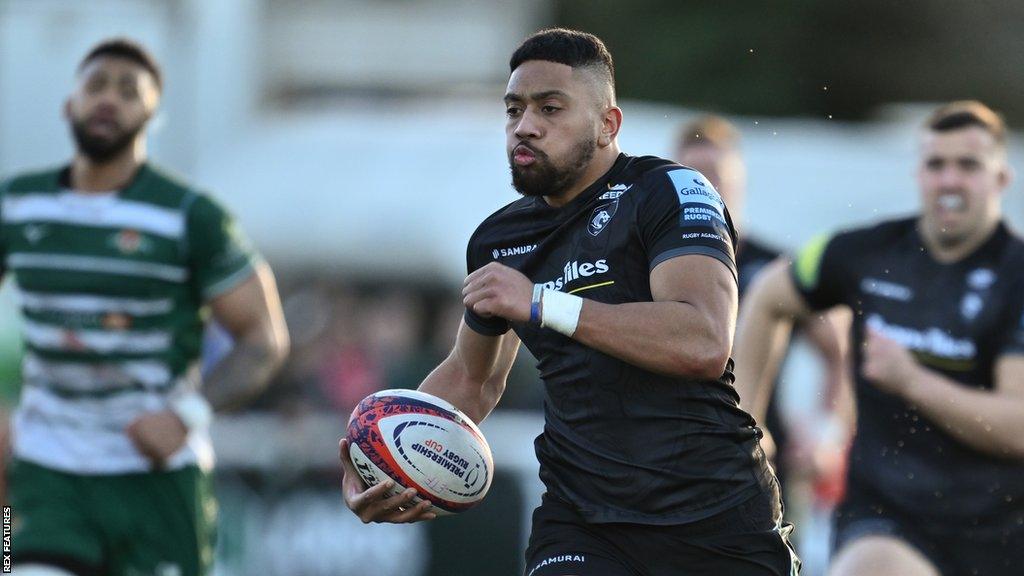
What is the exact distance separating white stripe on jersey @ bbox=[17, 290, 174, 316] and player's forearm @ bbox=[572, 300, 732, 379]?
3238 millimetres

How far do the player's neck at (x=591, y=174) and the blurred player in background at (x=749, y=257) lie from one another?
3228mm

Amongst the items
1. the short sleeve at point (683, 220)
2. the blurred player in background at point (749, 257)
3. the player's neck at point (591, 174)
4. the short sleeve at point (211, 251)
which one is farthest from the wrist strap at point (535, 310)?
the blurred player in background at point (749, 257)

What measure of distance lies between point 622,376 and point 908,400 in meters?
2.50

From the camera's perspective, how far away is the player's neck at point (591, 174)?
6.28 meters

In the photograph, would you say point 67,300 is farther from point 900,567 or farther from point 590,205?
point 900,567

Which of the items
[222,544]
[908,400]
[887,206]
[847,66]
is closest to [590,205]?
[908,400]

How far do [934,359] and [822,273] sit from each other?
27.6 inches

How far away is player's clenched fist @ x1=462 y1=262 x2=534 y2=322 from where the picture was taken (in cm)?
585

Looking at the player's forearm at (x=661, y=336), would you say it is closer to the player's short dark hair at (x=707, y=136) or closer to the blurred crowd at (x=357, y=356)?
the player's short dark hair at (x=707, y=136)

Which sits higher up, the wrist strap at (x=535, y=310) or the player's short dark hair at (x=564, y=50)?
the player's short dark hair at (x=564, y=50)

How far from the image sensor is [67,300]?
8.48 meters

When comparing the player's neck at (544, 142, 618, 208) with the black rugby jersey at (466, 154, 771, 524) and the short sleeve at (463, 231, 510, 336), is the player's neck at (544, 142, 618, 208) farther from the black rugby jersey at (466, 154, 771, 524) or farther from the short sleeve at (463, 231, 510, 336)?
the short sleeve at (463, 231, 510, 336)

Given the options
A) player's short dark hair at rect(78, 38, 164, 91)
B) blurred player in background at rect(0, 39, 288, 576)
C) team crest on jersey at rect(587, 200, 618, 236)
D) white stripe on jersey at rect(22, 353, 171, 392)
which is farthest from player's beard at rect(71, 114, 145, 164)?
team crest on jersey at rect(587, 200, 618, 236)

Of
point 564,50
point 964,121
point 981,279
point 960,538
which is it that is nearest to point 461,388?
point 564,50
